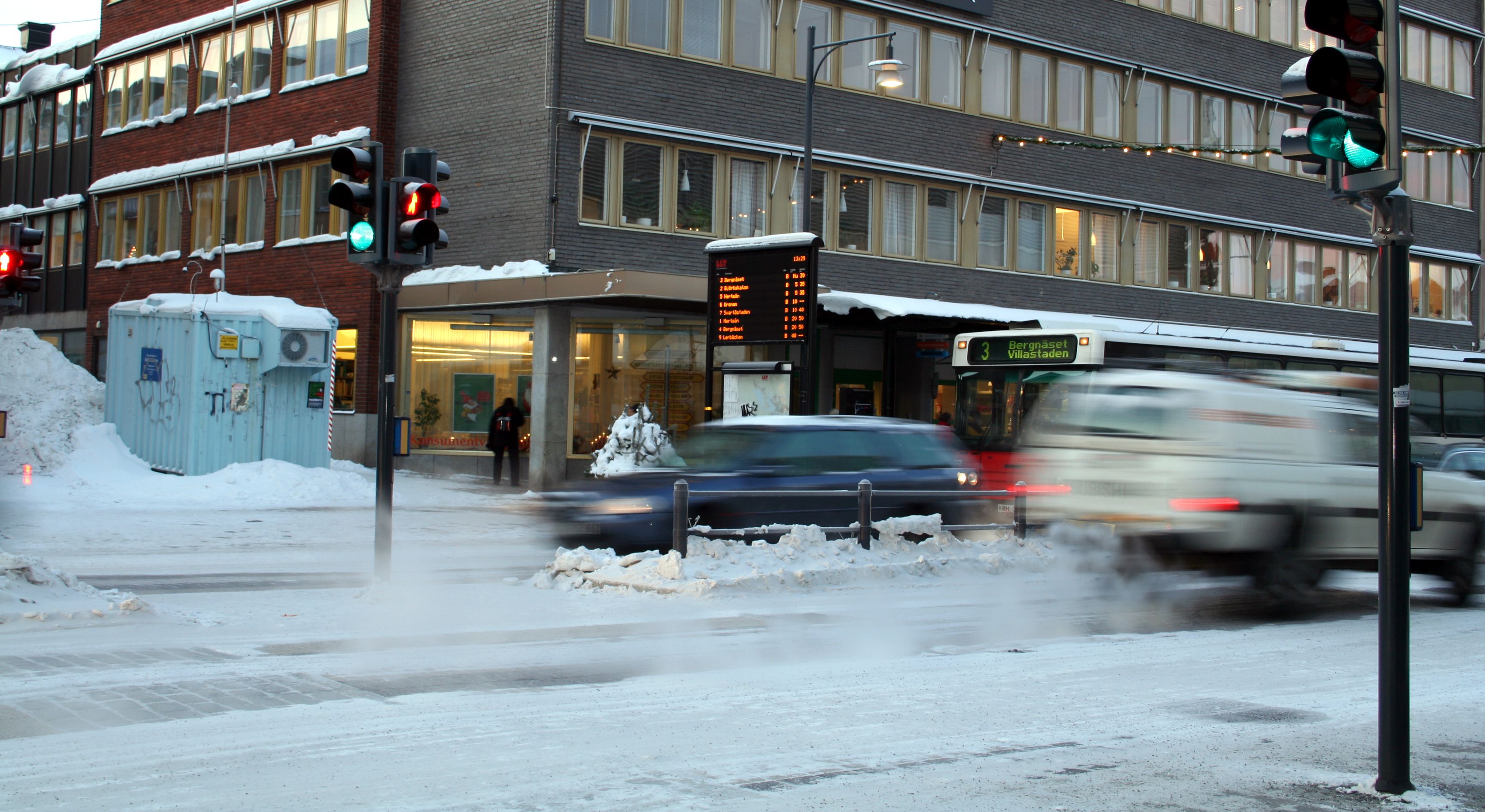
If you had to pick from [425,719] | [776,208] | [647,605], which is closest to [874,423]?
[647,605]

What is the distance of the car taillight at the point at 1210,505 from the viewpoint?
36.4 ft

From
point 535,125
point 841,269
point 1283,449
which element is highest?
point 535,125

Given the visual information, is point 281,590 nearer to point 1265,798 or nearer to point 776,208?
point 1265,798

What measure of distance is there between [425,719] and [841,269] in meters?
23.0

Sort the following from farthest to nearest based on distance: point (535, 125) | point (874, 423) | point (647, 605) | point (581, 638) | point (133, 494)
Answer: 1. point (535, 125)
2. point (133, 494)
3. point (874, 423)
4. point (647, 605)
5. point (581, 638)

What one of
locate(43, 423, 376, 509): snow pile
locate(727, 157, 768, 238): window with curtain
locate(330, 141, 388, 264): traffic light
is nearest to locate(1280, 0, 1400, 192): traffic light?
locate(330, 141, 388, 264): traffic light

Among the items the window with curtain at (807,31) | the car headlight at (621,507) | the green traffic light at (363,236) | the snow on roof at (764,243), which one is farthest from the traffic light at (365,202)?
the window with curtain at (807,31)

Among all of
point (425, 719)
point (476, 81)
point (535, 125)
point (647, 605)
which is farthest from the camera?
point (476, 81)

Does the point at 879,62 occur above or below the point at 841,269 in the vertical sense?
above

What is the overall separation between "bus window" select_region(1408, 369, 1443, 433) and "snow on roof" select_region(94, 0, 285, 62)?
2488 centimetres

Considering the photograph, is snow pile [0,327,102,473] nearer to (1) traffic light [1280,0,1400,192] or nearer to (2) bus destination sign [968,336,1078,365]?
(2) bus destination sign [968,336,1078,365]

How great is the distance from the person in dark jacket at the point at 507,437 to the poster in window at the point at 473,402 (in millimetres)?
1994

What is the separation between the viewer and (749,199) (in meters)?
28.0

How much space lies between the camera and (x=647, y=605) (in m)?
11.2
